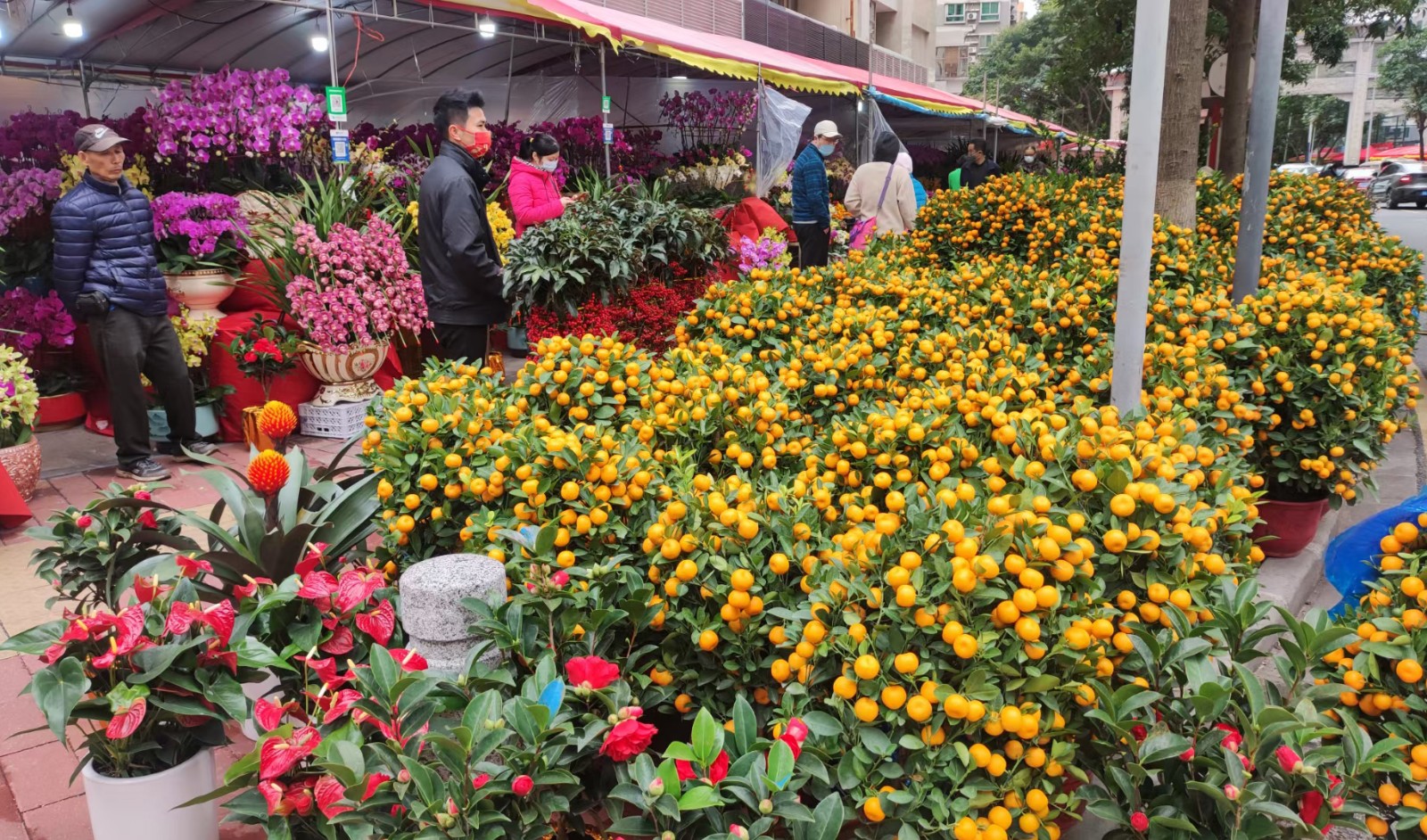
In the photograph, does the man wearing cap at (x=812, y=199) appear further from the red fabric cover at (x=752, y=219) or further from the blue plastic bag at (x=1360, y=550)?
the blue plastic bag at (x=1360, y=550)

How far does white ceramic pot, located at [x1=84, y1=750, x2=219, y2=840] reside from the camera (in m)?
2.14

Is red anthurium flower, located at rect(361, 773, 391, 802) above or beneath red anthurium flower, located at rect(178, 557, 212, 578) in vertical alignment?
beneath

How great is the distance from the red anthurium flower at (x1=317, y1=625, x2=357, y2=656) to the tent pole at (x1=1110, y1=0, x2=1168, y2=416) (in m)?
2.49

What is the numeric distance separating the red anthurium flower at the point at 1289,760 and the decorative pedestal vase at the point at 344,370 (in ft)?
17.6

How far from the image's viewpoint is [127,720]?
78.5 inches

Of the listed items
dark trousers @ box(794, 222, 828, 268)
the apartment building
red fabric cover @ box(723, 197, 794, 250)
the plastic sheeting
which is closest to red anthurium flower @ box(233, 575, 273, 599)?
red fabric cover @ box(723, 197, 794, 250)

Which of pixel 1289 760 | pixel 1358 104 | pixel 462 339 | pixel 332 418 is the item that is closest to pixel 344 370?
pixel 332 418

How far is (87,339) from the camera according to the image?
21.3 ft

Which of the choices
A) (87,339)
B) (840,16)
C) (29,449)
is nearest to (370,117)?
(87,339)

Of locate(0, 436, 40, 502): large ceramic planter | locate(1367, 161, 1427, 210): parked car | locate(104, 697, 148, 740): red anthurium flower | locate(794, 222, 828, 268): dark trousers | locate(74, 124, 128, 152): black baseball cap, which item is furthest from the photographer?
locate(1367, 161, 1427, 210): parked car

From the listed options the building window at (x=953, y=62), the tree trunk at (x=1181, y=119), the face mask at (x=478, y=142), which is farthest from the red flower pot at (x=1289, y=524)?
the building window at (x=953, y=62)

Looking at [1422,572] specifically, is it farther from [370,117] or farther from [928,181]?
[928,181]

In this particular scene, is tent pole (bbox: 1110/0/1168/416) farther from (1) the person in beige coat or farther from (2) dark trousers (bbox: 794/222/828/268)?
(2) dark trousers (bbox: 794/222/828/268)

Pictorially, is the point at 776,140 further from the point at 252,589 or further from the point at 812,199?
the point at 252,589
